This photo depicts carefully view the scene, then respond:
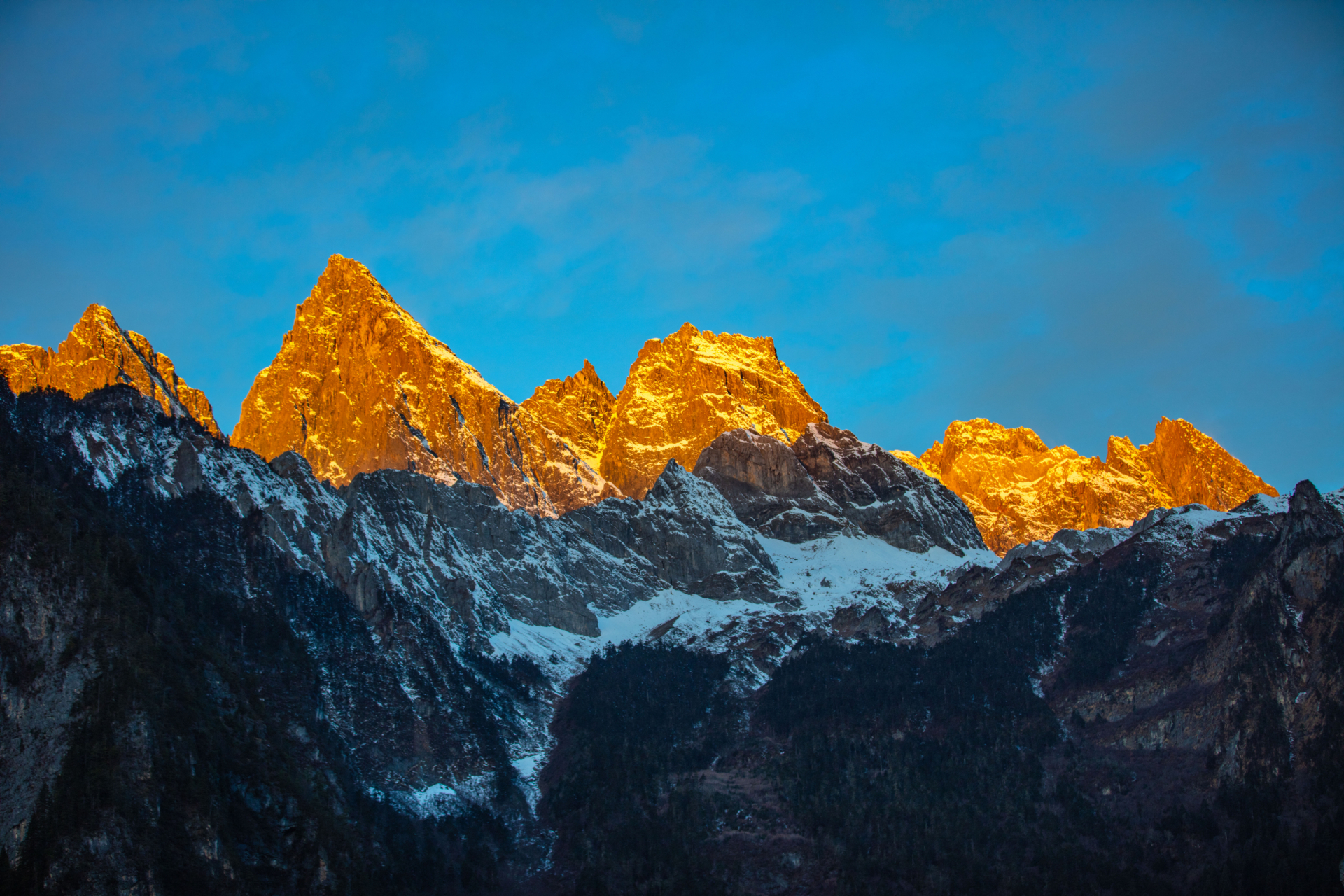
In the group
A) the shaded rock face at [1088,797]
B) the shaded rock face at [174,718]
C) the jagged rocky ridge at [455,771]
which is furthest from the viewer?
the shaded rock face at [1088,797]

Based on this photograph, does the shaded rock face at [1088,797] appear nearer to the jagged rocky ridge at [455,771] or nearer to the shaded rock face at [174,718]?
the jagged rocky ridge at [455,771]

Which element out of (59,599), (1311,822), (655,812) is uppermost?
(59,599)

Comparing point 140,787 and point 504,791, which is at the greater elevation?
point 504,791

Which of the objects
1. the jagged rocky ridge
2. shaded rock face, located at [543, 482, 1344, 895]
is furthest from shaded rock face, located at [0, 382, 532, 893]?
shaded rock face, located at [543, 482, 1344, 895]

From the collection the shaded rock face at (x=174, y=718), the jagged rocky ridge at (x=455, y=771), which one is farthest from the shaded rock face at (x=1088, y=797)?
the shaded rock face at (x=174, y=718)

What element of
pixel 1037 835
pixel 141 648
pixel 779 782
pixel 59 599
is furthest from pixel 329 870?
pixel 1037 835

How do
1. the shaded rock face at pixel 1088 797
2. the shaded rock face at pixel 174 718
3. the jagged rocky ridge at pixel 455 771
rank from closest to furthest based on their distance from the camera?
the shaded rock face at pixel 174 718 → the jagged rocky ridge at pixel 455 771 → the shaded rock face at pixel 1088 797

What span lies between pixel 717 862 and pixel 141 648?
76.5m

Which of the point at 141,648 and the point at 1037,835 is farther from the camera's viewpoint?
the point at 1037,835

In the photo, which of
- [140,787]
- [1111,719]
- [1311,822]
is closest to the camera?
[140,787]

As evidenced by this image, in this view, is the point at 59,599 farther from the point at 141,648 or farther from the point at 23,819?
the point at 23,819

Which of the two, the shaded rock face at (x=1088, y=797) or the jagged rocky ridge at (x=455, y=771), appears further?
the shaded rock face at (x=1088, y=797)

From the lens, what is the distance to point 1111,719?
196 metres

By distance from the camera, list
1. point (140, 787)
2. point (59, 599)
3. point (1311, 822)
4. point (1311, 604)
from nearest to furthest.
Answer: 1. point (140, 787)
2. point (59, 599)
3. point (1311, 822)
4. point (1311, 604)
